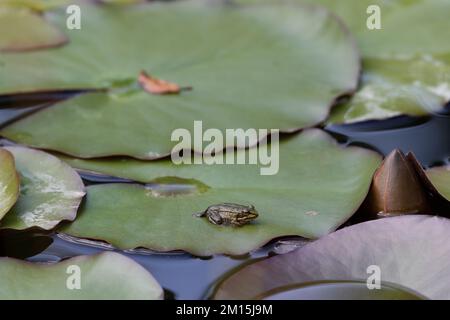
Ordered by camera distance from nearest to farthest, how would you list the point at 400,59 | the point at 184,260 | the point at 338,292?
the point at 338,292
the point at 184,260
the point at 400,59

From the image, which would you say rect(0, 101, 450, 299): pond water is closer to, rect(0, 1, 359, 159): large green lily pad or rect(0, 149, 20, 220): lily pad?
rect(0, 149, 20, 220): lily pad

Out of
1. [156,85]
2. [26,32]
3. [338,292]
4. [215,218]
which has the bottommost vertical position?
[338,292]

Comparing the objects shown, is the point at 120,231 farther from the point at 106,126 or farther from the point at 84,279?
the point at 106,126

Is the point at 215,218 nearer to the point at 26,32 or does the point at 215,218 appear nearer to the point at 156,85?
the point at 156,85

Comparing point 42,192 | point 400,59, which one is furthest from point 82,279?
point 400,59

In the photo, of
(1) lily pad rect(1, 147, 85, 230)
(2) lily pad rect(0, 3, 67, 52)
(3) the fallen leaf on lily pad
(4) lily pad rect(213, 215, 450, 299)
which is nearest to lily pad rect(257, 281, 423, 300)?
(4) lily pad rect(213, 215, 450, 299)

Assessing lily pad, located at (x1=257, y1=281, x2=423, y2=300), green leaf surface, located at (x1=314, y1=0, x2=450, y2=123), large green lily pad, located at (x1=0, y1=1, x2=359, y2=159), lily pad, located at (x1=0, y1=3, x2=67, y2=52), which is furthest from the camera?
lily pad, located at (x1=0, y1=3, x2=67, y2=52)
